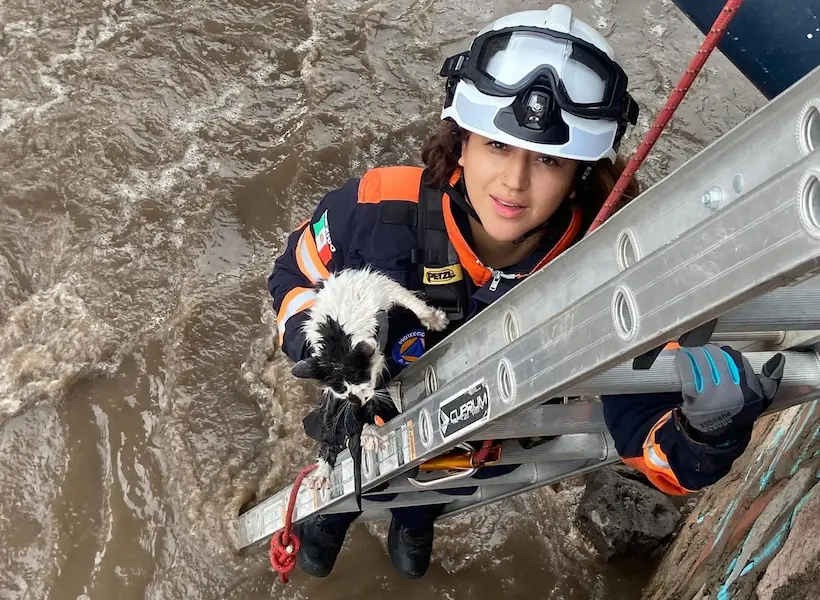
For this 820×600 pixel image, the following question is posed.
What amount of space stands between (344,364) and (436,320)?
0.43m

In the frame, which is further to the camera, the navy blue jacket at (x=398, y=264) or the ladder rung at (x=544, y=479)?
the ladder rung at (x=544, y=479)

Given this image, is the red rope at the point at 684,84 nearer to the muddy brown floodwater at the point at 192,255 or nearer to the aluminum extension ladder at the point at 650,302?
the aluminum extension ladder at the point at 650,302

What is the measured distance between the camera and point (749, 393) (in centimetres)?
140

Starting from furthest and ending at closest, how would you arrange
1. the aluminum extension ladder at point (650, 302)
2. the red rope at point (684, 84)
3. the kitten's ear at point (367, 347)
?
the kitten's ear at point (367, 347)
the red rope at point (684, 84)
the aluminum extension ladder at point (650, 302)

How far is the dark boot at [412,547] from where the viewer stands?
10.3 ft

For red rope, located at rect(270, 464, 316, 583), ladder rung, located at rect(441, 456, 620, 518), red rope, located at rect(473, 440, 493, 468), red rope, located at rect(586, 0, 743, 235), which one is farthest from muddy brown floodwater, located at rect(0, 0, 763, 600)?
red rope, located at rect(586, 0, 743, 235)

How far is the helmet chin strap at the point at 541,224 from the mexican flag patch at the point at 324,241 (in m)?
0.47

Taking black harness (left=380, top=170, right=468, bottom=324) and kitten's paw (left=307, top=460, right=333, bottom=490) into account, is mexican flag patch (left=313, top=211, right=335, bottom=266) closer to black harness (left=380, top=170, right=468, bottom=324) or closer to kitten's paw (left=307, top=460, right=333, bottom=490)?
black harness (left=380, top=170, right=468, bottom=324)

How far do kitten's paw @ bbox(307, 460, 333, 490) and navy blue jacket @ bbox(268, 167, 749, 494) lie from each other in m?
0.39

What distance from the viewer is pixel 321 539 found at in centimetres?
311

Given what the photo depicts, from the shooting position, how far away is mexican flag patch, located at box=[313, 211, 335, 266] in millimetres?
2393

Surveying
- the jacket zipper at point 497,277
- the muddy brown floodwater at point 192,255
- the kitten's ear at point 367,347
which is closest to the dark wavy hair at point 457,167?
the jacket zipper at point 497,277

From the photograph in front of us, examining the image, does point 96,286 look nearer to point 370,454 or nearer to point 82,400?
point 82,400

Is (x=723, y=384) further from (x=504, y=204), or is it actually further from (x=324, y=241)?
(x=324, y=241)
